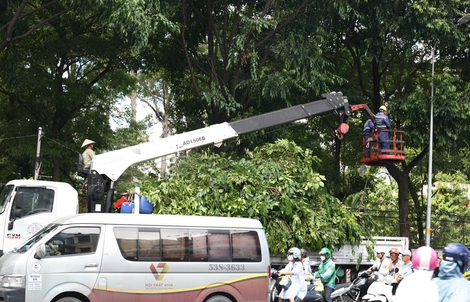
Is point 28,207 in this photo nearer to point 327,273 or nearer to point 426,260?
point 327,273

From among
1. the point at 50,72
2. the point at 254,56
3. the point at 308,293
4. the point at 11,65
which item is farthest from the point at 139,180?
the point at 50,72

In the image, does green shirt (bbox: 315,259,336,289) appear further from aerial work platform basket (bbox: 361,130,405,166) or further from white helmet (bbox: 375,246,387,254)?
aerial work platform basket (bbox: 361,130,405,166)

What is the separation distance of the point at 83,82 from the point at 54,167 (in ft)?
13.6

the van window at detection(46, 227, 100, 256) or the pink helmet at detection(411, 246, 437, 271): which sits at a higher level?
the van window at detection(46, 227, 100, 256)

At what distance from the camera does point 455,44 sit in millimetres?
25719

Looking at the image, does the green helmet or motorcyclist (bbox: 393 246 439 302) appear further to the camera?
the green helmet

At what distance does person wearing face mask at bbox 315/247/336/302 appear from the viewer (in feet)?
47.0

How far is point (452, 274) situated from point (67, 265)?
7.34 m

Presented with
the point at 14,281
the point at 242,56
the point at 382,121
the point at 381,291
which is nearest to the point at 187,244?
the point at 14,281

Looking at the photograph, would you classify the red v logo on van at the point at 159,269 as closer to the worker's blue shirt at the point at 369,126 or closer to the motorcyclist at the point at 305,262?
the motorcyclist at the point at 305,262

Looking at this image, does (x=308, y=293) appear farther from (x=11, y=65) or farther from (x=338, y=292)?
(x=11, y=65)

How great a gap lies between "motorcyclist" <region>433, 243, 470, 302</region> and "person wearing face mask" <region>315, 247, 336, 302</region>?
859 centimetres

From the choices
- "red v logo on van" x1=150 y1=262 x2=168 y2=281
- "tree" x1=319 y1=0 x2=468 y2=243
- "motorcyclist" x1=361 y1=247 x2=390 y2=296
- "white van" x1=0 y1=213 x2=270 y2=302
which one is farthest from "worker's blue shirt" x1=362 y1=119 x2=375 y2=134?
"red v logo on van" x1=150 y1=262 x2=168 y2=281

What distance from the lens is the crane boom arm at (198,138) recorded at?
1456 centimetres
